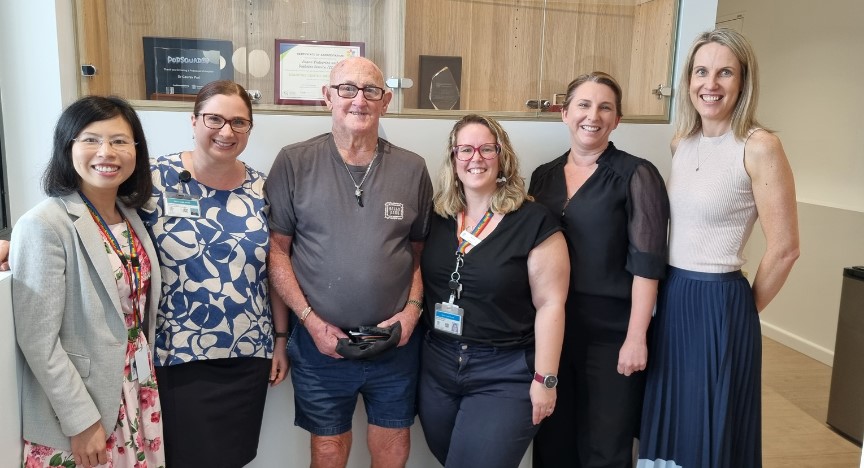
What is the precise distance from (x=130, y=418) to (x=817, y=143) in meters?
5.04

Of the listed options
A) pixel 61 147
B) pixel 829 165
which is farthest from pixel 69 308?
pixel 829 165

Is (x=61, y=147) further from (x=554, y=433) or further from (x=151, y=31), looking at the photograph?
(x=554, y=433)

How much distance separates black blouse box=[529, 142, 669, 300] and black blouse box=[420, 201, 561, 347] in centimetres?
16

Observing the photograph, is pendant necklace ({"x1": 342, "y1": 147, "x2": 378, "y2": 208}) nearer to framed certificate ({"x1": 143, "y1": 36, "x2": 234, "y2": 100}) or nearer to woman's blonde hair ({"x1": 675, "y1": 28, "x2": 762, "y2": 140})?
framed certificate ({"x1": 143, "y1": 36, "x2": 234, "y2": 100})

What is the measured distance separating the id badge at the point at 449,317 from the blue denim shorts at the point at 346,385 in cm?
20

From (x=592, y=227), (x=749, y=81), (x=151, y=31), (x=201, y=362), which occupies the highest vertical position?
(x=151, y=31)

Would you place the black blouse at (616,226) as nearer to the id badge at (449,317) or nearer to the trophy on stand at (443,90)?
the id badge at (449,317)

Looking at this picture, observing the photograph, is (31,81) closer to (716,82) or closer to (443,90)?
(443,90)

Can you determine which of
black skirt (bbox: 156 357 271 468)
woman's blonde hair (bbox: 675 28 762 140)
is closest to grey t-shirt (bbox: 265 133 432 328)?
black skirt (bbox: 156 357 271 468)

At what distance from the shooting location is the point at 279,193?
78.1 inches

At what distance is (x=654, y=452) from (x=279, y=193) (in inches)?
60.2

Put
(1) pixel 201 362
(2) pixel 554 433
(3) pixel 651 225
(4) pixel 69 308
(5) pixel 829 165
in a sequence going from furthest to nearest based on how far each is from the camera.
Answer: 1. (5) pixel 829 165
2. (2) pixel 554 433
3. (3) pixel 651 225
4. (1) pixel 201 362
5. (4) pixel 69 308

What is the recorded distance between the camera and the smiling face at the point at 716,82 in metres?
1.91

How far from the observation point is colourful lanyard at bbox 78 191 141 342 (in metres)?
1.56
